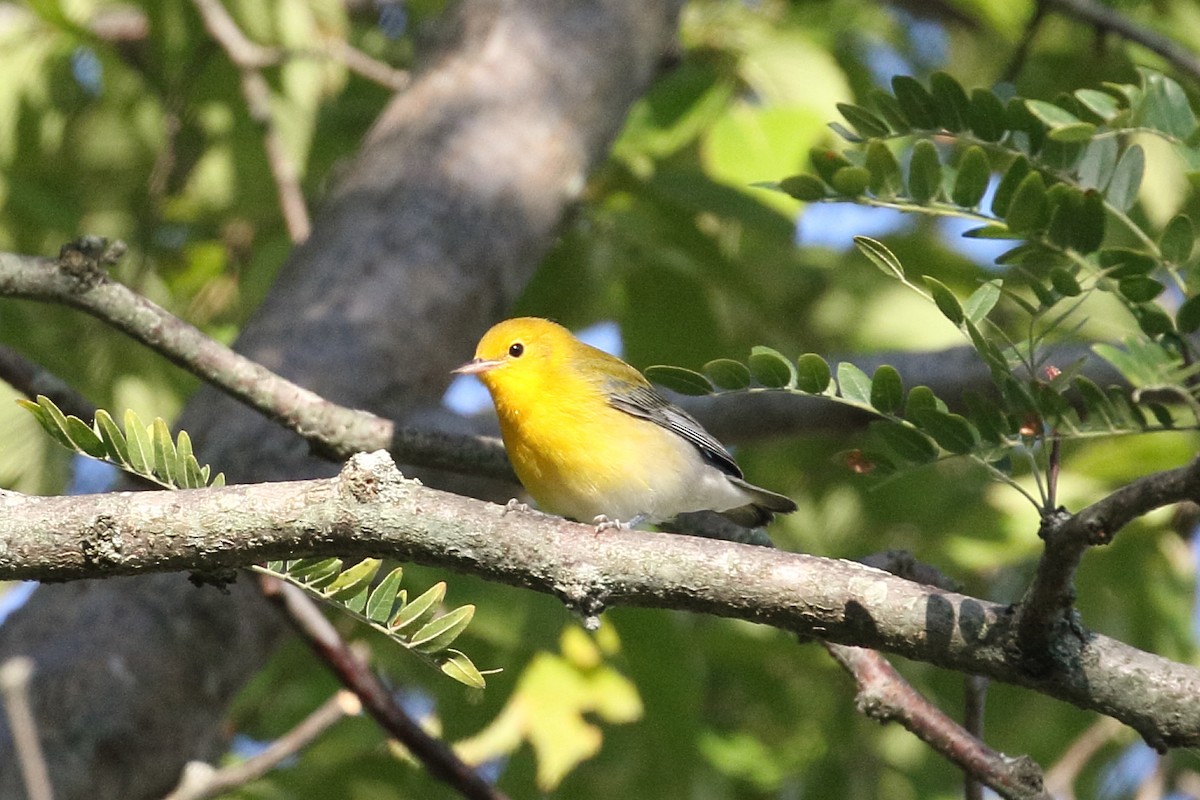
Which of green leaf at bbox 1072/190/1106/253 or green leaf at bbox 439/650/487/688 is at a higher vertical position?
green leaf at bbox 1072/190/1106/253

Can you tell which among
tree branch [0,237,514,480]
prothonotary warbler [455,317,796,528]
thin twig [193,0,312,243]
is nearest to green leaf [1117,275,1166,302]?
tree branch [0,237,514,480]

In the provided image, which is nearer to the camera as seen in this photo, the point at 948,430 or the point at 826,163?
the point at 948,430

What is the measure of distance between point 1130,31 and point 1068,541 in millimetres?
4024

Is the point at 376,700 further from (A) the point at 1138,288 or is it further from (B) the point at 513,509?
(A) the point at 1138,288

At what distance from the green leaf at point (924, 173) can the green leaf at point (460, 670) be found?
1.31m

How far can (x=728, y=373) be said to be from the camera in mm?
2691

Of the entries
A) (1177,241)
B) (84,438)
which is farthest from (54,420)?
(1177,241)

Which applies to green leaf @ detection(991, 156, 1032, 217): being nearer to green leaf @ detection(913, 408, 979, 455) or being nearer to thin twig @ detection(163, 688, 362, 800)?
green leaf @ detection(913, 408, 979, 455)

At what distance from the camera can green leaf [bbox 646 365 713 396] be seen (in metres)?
2.80

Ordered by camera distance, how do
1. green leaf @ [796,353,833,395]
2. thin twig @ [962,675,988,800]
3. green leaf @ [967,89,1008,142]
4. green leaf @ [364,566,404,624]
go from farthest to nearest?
thin twig @ [962,675,988,800]
green leaf @ [967,89,1008,142]
green leaf @ [796,353,833,395]
green leaf @ [364,566,404,624]

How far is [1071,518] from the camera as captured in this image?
1.88 m

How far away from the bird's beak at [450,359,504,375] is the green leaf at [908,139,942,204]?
229cm

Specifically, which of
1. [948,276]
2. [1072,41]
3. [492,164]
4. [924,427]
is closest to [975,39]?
[1072,41]

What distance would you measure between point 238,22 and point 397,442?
3.10 metres
